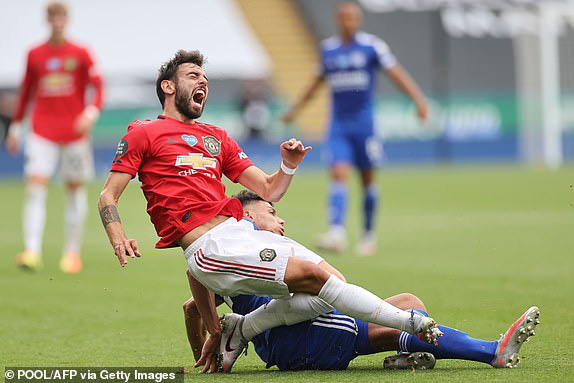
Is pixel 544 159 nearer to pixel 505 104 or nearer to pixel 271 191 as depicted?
pixel 505 104

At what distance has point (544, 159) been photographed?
29109mm

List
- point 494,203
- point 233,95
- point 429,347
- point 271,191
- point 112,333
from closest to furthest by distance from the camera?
point 429,347 → point 271,191 → point 112,333 → point 494,203 → point 233,95

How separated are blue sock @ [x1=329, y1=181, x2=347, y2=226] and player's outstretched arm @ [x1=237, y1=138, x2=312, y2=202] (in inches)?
230

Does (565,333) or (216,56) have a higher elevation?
(216,56)

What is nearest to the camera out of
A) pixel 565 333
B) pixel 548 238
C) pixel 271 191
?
pixel 271 191

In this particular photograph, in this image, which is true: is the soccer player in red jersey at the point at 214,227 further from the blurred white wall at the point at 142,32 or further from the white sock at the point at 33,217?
the blurred white wall at the point at 142,32

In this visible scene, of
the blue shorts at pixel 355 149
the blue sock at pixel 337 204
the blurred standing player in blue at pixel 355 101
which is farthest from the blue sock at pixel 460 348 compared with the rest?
the blue shorts at pixel 355 149

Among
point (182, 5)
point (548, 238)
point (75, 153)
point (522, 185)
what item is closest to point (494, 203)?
point (522, 185)

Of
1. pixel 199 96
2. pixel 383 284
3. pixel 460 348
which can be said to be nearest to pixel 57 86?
pixel 383 284

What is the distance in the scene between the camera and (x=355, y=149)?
41.2 feet

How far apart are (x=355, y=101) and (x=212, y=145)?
22.2 feet

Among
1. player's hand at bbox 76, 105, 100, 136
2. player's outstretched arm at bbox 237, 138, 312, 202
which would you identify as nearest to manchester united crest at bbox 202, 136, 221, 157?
player's outstretched arm at bbox 237, 138, 312, 202

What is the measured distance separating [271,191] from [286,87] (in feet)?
83.9

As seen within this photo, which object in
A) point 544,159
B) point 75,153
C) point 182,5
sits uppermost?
point 182,5
